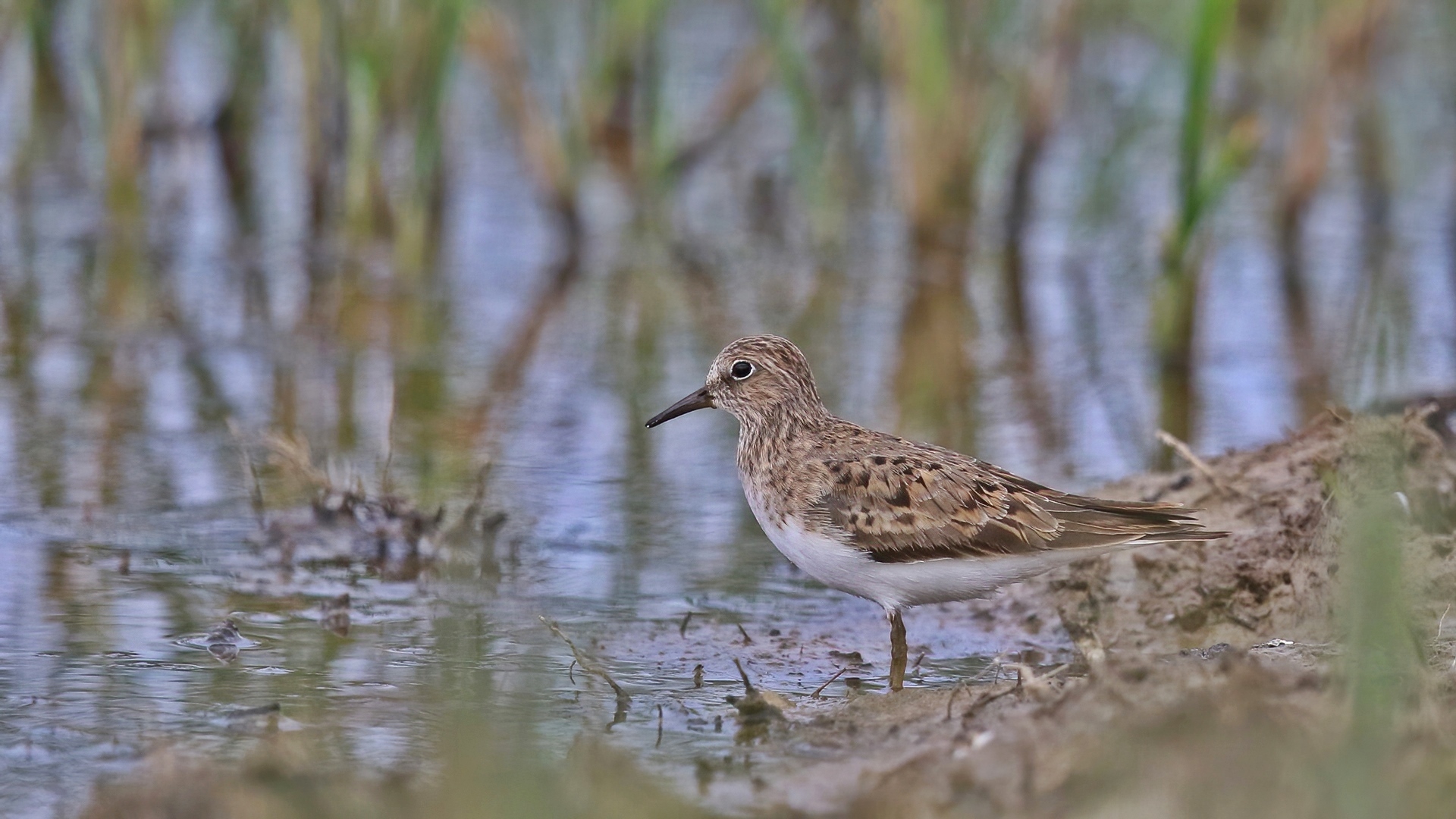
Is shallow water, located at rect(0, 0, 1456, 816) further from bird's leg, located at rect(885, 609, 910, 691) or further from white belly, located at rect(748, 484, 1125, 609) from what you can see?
white belly, located at rect(748, 484, 1125, 609)

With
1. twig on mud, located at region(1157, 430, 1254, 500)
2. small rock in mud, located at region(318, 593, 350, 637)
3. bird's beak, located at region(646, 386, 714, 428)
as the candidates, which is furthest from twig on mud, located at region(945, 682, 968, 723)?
small rock in mud, located at region(318, 593, 350, 637)

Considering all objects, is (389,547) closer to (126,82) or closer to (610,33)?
(126,82)

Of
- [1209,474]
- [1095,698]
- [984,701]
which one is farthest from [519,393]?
[1095,698]

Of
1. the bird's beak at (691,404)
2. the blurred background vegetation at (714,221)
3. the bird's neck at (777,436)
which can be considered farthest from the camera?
the blurred background vegetation at (714,221)

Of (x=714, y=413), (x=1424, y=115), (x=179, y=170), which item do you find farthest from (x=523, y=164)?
(x=1424, y=115)

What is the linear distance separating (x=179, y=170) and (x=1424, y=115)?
378 inches

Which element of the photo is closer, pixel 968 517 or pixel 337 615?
pixel 968 517

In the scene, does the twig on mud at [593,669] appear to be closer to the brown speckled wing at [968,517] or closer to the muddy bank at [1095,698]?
the muddy bank at [1095,698]

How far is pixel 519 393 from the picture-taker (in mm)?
9078

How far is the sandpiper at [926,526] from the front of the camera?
5789 mm

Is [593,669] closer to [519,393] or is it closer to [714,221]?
[519,393]

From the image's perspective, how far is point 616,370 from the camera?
9.48 metres

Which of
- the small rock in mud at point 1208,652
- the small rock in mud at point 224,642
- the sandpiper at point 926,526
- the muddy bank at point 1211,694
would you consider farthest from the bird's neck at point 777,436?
the small rock in mud at point 224,642

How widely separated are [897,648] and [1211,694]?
6.33 ft
